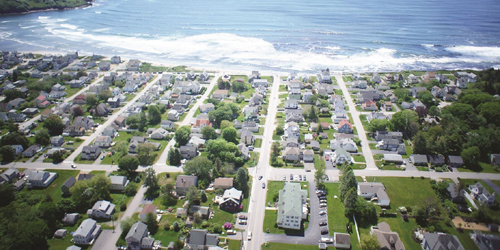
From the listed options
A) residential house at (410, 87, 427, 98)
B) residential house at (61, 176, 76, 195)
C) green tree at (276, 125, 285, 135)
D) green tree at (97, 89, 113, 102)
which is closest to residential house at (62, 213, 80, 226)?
residential house at (61, 176, 76, 195)

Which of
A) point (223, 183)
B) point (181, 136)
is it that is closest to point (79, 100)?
point (181, 136)

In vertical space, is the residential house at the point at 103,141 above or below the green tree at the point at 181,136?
below

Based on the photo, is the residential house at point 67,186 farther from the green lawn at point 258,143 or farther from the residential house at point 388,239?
the residential house at point 388,239

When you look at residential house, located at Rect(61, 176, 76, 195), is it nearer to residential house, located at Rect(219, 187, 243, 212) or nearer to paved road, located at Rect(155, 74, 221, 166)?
paved road, located at Rect(155, 74, 221, 166)

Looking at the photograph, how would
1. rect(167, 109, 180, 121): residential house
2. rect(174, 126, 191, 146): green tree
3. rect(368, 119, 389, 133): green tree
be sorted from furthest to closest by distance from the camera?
1. rect(167, 109, 180, 121): residential house
2. rect(368, 119, 389, 133): green tree
3. rect(174, 126, 191, 146): green tree

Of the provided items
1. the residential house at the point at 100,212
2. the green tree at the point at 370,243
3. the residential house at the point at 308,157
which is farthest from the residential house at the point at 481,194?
the residential house at the point at 100,212

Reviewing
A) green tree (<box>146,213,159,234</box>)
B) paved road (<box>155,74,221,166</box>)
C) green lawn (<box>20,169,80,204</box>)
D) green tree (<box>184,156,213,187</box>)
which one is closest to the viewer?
green tree (<box>146,213,159,234</box>)
